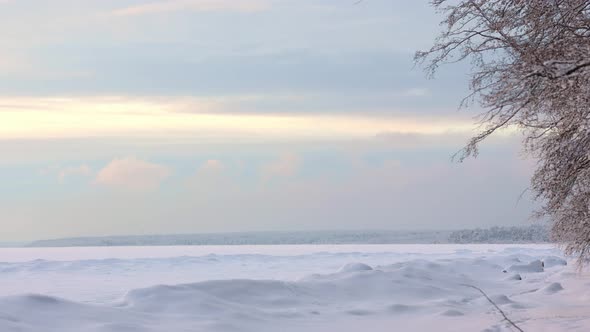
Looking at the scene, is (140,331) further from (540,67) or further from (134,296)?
(540,67)

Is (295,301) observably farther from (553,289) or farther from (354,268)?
(553,289)

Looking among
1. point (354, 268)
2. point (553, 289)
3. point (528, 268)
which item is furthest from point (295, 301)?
point (528, 268)

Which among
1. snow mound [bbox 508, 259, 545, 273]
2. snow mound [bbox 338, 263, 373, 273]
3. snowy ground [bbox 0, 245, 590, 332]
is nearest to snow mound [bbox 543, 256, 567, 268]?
snow mound [bbox 508, 259, 545, 273]

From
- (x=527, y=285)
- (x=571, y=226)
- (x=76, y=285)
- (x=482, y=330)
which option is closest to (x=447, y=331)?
(x=482, y=330)

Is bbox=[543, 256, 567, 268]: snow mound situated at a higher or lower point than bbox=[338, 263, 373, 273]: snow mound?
lower

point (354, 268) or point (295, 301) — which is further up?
point (354, 268)

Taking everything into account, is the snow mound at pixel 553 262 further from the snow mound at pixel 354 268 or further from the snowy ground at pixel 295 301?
the snow mound at pixel 354 268

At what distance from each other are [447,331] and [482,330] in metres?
0.62

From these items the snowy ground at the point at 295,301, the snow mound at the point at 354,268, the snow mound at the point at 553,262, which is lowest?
the snowy ground at the point at 295,301

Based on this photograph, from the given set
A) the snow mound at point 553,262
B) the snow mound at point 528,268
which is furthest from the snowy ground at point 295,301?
the snow mound at point 553,262

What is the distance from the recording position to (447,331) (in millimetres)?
11156

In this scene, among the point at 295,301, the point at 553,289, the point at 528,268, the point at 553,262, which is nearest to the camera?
the point at 295,301

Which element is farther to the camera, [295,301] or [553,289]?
[553,289]

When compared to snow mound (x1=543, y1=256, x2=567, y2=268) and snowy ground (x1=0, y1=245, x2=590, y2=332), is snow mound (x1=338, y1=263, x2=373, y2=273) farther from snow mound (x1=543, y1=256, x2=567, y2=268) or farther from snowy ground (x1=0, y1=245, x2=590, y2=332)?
snow mound (x1=543, y1=256, x2=567, y2=268)
